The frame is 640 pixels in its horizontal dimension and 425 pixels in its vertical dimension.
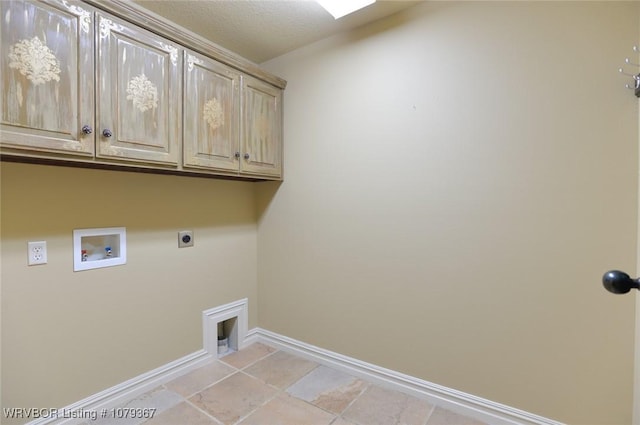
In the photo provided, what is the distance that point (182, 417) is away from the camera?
1.66m

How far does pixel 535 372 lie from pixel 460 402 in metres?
0.45

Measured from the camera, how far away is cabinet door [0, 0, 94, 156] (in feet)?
3.79

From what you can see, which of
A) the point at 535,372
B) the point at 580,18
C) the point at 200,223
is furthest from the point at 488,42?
the point at 200,223

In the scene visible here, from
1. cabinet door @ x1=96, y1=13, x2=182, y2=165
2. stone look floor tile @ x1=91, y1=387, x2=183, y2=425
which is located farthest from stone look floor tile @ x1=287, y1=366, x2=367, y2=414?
cabinet door @ x1=96, y1=13, x2=182, y2=165

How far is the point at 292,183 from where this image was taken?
7.80 ft

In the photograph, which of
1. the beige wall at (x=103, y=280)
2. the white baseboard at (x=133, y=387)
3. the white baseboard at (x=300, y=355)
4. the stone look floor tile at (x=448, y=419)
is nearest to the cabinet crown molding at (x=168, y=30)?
the beige wall at (x=103, y=280)

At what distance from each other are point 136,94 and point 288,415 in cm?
195

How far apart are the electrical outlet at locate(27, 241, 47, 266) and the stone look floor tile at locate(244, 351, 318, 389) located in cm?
142

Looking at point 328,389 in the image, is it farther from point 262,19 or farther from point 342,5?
point 262,19

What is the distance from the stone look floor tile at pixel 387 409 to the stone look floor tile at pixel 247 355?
897 mm

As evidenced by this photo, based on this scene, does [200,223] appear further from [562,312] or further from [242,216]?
[562,312]

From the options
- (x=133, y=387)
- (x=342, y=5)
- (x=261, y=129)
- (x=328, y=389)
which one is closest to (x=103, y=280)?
(x=133, y=387)

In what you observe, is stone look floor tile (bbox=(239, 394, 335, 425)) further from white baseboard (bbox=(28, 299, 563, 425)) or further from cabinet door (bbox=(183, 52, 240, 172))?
cabinet door (bbox=(183, 52, 240, 172))

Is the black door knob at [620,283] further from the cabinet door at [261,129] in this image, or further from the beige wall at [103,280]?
the beige wall at [103,280]
